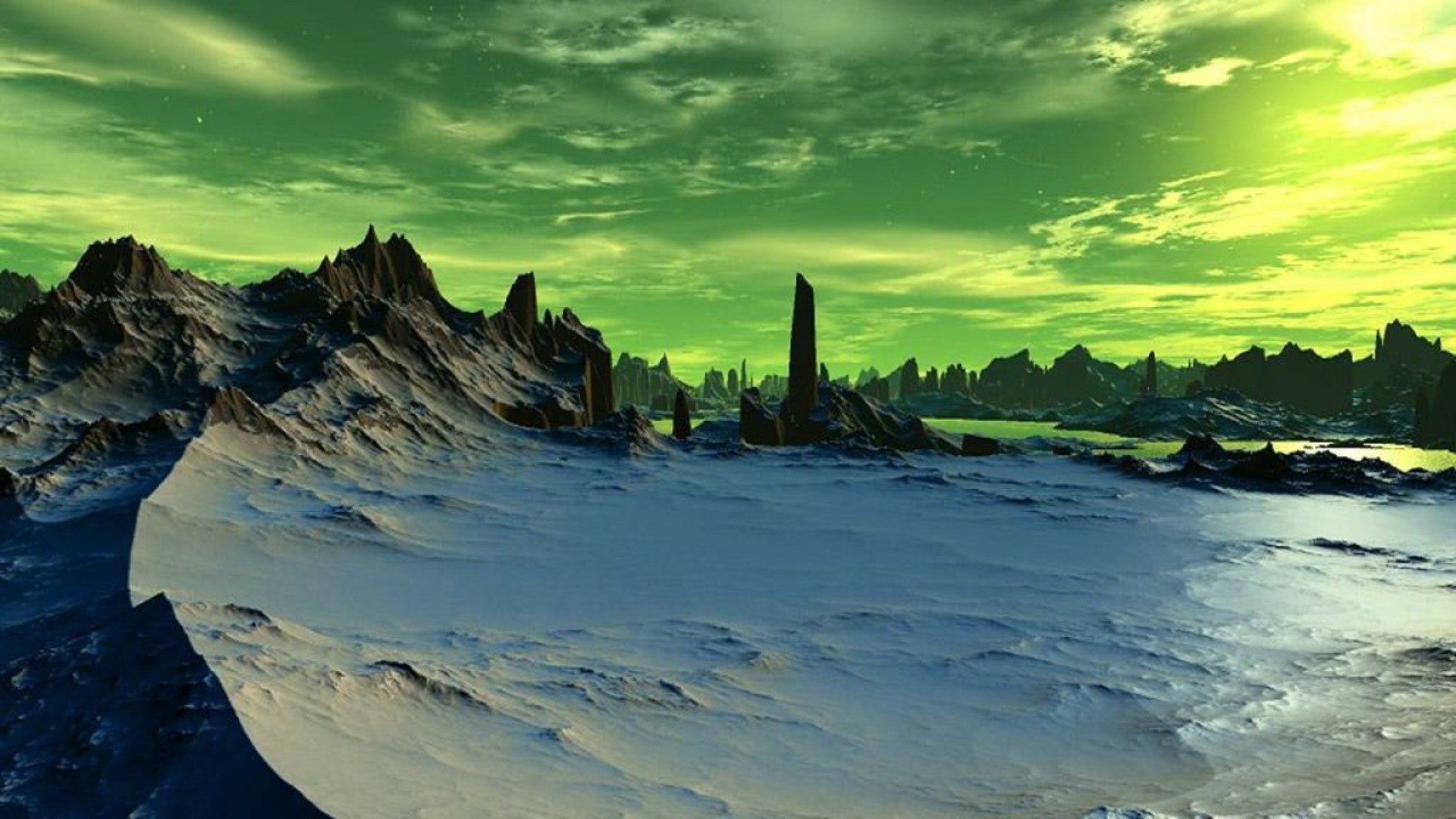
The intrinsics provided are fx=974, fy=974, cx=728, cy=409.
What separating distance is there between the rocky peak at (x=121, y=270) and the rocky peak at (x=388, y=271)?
66.7ft

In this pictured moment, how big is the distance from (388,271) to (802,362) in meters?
50.4

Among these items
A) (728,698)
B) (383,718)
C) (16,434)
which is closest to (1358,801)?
(728,698)

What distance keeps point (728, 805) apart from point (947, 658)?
1228 centimetres

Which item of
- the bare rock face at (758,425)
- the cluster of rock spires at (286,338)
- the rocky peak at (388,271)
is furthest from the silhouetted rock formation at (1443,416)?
the rocky peak at (388,271)

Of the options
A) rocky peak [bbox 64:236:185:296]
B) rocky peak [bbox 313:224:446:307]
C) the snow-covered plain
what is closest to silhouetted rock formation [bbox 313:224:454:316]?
rocky peak [bbox 313:224:446:307]

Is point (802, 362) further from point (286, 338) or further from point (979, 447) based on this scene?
point (286, 338)

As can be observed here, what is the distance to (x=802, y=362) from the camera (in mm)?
118250

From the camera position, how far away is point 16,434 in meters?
54.9

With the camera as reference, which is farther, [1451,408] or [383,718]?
[1451,408]

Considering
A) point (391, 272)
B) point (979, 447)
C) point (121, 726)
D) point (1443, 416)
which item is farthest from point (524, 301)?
point (1443, 416)

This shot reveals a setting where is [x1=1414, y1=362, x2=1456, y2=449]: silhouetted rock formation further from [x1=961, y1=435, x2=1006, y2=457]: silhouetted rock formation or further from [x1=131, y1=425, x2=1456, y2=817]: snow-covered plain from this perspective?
[x1=131, y1=425, x2=1456, y2=817]: snow-covered plain

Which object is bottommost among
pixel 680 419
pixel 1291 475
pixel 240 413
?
pixel 1291 475

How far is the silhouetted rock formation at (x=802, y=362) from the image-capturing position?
111938mm

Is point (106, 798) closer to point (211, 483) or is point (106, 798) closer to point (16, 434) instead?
point (211, 483)
